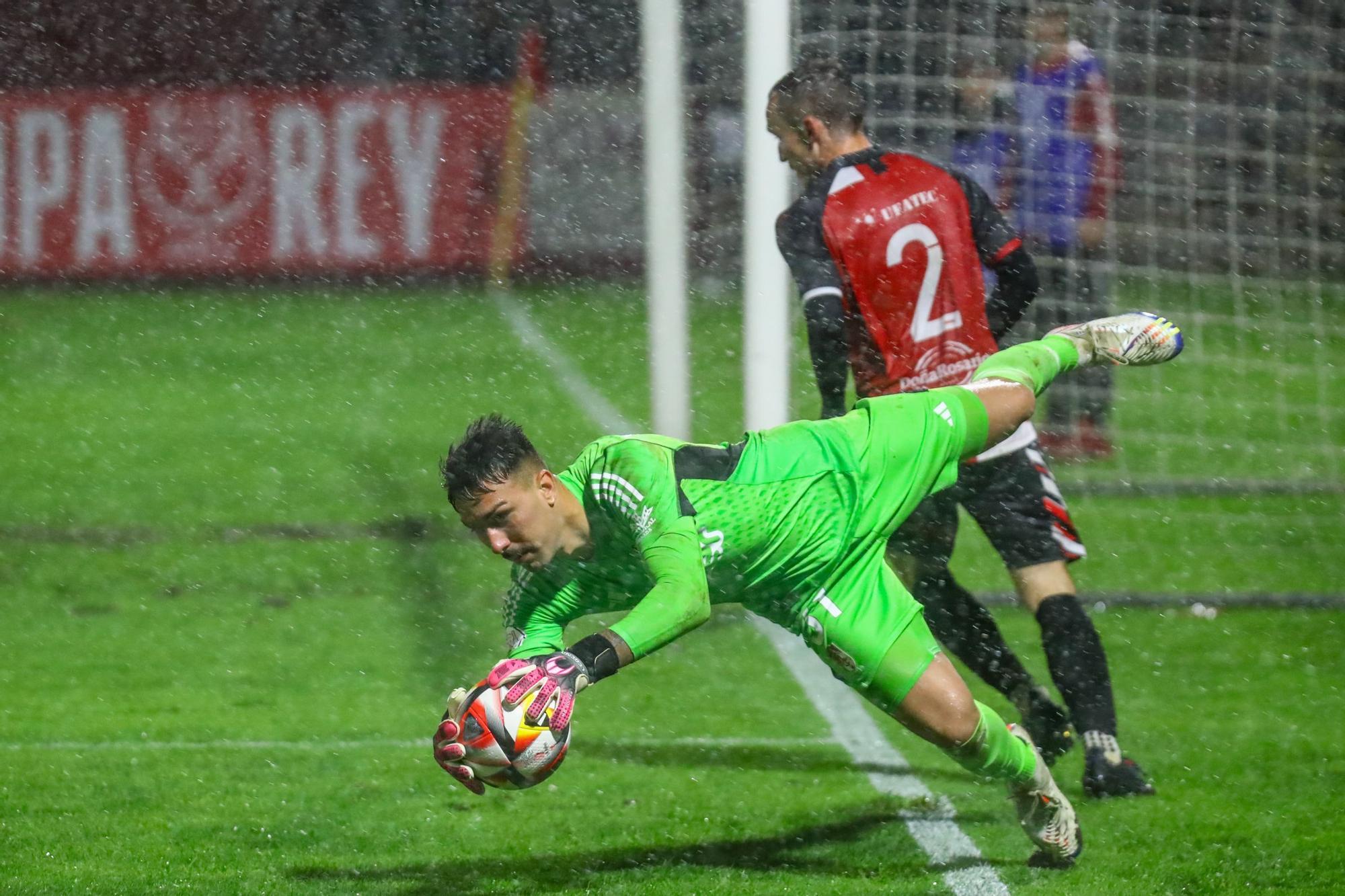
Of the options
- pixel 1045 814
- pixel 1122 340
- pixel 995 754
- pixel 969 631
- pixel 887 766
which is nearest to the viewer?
pixel 995 754

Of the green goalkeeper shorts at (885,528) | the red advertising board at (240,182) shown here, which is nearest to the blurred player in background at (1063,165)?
the green goalkeeper shorts at (885,528)

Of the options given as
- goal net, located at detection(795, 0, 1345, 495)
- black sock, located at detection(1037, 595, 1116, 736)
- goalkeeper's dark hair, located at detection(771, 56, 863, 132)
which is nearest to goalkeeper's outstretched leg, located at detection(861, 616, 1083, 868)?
black sock, located at detection(1037, 595, 1116, 736)

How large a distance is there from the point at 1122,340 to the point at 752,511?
1496 mm

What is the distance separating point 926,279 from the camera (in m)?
5.27

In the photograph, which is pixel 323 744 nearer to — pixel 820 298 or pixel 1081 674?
pixel 820 298

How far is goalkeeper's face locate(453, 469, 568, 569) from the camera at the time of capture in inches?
152

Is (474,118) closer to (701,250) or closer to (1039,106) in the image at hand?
(701,250)

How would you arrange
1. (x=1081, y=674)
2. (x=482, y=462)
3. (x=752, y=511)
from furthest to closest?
(x=1081, y=674)
(x=752, y=511)
(x=482, y=462)

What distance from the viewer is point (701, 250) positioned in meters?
15.9

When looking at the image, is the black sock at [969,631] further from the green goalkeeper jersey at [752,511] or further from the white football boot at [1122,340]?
the green goalkeeper jersey at [752,511]

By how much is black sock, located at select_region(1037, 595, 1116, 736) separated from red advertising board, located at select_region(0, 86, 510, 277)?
491 inches

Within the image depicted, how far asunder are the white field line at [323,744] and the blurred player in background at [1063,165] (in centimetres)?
392

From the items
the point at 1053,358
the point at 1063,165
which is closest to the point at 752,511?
the point at 1053,358

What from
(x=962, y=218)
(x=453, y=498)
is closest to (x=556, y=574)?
(x=453, y=498)
